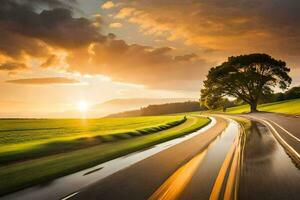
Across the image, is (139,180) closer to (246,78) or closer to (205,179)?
(205,179)

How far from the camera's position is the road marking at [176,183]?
264 inches

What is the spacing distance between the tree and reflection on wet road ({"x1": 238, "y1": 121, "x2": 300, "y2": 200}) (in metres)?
62.6

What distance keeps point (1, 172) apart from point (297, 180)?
9498 mm

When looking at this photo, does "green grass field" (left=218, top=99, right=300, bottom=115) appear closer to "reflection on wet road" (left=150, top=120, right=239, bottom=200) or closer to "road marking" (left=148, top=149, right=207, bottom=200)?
"reflection on wet road" (left=150, top=120, right=239, bottom=200)

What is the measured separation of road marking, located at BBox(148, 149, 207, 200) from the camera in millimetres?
6716

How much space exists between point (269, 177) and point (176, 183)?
278 centimetres

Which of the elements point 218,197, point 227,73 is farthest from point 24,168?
point 227,73

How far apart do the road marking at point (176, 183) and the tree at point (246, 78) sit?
Result: 65.3m

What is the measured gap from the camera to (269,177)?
8586mm

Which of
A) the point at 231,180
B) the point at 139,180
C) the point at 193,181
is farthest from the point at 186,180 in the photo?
the point at 139,180

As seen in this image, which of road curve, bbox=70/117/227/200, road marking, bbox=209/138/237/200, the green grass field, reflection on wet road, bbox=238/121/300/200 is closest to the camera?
road marking, bbox=209/138/237/200

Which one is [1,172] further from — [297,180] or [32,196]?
[297,180]

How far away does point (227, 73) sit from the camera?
73.8m

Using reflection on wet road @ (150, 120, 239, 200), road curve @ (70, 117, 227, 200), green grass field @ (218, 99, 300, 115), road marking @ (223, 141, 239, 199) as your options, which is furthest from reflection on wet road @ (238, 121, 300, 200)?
green grass field @ (218, 99, 300, 115)
